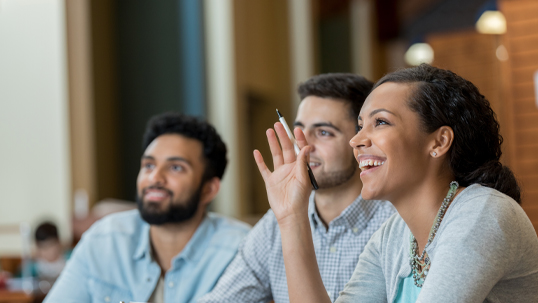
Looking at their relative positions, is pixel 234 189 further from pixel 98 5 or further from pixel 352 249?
pixel 352 249

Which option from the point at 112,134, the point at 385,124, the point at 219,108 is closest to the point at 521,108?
the point at 219,108

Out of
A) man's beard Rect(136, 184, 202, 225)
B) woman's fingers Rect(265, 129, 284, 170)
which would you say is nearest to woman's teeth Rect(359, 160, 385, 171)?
woman's fingers Rect(265, 129, 284, 170)

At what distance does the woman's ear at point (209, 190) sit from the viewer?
7.48ft

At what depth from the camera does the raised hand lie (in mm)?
1323

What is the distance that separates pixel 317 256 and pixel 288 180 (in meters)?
0.48

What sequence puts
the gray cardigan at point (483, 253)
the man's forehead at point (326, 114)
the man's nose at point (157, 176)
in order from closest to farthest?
the gray cardigan at point (483, 253), the man's forehead at point (326, 114), the man's nose at point (157, 176)

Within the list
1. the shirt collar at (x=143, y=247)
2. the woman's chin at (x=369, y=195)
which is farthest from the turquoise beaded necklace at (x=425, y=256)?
the shirt collar at (x=143, y=247)

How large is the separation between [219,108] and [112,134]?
1223 millimetres

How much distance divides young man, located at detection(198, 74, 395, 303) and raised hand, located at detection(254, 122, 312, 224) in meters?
0.42

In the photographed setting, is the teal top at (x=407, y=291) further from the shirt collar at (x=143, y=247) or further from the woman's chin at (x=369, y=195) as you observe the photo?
the shirt collar at (x=143, y=247)

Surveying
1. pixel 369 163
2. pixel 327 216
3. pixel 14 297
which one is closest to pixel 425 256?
pixel 369 163

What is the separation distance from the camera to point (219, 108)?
20.2 ft

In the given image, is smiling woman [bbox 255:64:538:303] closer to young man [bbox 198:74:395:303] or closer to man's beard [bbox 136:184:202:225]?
young man [bbox 198:74:395:303]

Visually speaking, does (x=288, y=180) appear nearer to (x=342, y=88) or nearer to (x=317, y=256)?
(x=317, y=256)
